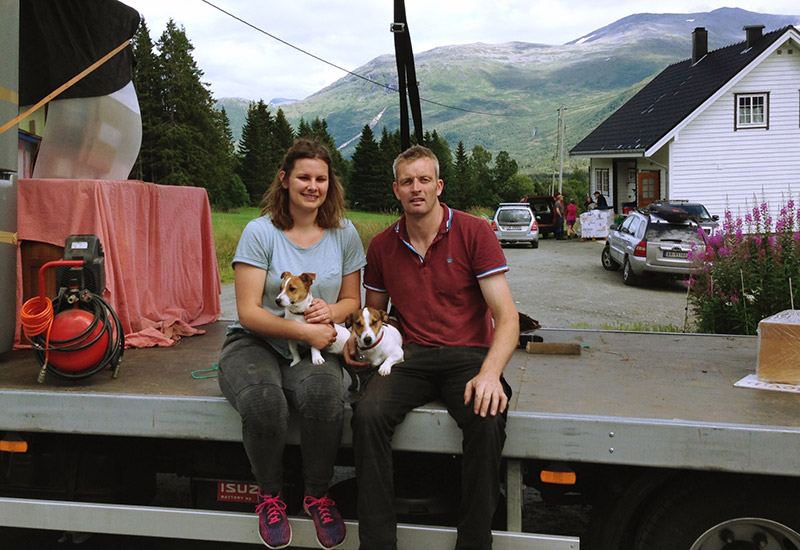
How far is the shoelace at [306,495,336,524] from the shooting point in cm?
294

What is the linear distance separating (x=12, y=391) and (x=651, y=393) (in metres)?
2.61

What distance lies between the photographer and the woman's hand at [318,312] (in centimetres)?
332

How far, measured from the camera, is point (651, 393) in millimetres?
3092

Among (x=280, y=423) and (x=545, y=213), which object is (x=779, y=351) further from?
(x=545, y=213)

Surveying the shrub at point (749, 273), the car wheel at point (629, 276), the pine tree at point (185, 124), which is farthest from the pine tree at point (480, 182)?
the shrub at point (749, 273)

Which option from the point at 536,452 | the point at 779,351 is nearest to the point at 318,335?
the point at 536,452

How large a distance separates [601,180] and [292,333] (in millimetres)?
37067

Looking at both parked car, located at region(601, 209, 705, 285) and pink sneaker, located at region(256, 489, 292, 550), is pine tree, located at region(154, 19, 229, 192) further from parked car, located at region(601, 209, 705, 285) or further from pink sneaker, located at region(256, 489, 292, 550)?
pink sneaker, located at region(256, 489, 292, 550)

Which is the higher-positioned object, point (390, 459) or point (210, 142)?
point (210, 142)

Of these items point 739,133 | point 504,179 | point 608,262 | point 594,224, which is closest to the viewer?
point 608,262

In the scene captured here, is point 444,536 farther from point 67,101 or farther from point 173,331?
point 67,101

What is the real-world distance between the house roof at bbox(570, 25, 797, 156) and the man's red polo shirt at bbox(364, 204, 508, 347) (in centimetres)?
2917

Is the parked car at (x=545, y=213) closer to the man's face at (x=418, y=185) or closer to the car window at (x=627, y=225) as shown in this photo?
the car window at (x=627, y=225)

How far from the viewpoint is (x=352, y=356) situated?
3.33 m
